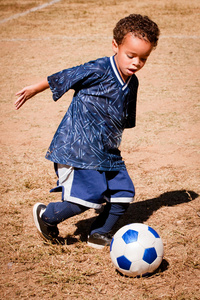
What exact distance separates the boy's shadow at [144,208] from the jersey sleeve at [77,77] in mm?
1304

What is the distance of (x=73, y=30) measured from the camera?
12734 mm

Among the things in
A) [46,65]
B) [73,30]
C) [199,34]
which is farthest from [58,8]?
[46,65]

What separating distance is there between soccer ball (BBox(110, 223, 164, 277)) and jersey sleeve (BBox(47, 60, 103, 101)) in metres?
1.14

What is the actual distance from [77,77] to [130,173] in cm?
177

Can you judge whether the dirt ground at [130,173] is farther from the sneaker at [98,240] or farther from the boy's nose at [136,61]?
the boy's nose at [136,61]

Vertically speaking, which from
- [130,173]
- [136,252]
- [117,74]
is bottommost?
[130,173]

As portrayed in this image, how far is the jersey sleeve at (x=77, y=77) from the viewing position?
2.47 m

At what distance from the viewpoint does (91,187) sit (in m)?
2.51

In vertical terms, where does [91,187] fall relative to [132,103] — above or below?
below

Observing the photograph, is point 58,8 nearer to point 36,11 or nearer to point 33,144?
point 36,11

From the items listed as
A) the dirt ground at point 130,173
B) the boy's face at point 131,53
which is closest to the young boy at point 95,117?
the boy's face at point 131,53

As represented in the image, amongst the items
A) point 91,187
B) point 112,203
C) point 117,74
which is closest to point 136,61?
point 117,74

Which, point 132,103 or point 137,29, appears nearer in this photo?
point 137,29

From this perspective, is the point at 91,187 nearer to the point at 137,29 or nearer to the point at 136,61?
the point at 136,61
